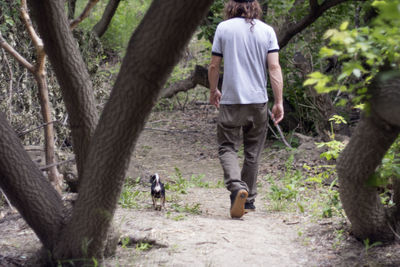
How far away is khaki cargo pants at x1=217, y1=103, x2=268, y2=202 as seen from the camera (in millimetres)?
5098

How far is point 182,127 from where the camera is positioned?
11641mm

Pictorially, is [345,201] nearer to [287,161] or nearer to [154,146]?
[287,161]

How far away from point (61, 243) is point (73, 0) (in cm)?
771

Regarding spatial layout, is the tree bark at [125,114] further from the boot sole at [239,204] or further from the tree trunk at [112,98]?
the boot sole at [239,204]

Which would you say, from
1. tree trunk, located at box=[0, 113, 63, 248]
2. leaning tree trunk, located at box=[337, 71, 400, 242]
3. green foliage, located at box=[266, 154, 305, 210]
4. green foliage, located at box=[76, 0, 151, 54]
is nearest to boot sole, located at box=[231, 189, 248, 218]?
green foliage, located at box=[266, 154, 305, 210]

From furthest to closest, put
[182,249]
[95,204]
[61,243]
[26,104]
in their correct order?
[26,104] < [182,249] < [61,243] < [95,204]

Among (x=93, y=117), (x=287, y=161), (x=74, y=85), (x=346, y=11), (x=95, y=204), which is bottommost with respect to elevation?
(x=287, y=161)

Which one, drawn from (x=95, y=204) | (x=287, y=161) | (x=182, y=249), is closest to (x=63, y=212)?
(x=95, y=204)

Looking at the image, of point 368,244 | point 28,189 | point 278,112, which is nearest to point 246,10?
point 278,112

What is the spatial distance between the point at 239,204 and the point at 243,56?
1.50 meters

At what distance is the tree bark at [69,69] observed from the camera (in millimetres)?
3004

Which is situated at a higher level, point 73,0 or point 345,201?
point 73,0

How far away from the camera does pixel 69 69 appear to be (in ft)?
10.3

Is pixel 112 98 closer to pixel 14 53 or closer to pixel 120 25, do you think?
pixel 14 53
